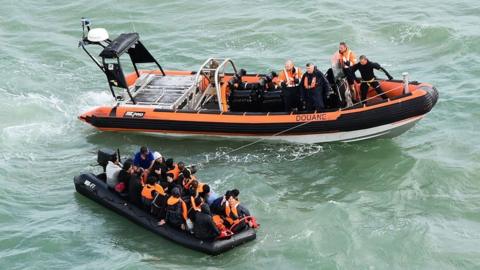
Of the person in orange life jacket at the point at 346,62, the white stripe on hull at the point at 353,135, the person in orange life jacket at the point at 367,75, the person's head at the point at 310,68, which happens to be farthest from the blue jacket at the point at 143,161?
the person in orange life jacket at the point at 367,75

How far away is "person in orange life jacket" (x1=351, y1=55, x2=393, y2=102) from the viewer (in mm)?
13336

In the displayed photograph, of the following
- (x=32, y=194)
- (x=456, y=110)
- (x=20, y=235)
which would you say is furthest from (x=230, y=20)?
(x=20, y=235)

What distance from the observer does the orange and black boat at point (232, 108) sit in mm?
13078

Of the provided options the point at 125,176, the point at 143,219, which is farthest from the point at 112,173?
the point at 143,219

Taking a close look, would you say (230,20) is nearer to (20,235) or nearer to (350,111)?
(350,111)

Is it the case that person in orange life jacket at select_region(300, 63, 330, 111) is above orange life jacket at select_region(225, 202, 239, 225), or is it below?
above

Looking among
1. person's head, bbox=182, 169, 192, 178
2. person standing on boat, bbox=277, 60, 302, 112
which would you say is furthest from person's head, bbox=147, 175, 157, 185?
person standing on boat, bbox=277, 60, 302, 112

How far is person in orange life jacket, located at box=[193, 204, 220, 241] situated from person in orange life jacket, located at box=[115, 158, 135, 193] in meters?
1.60

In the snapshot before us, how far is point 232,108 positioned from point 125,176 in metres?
3.16

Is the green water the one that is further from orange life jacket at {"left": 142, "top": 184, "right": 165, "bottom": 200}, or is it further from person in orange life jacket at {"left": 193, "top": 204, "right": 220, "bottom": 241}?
orange life jacket at {"left": 142, "top": 184, "right": 165, "bottom": 200}

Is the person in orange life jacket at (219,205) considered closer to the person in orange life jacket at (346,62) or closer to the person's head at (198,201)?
the person's head at (198,201)

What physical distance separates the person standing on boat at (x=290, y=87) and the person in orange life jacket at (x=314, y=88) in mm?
237

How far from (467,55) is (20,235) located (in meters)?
11.1

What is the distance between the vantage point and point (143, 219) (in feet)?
37.3
